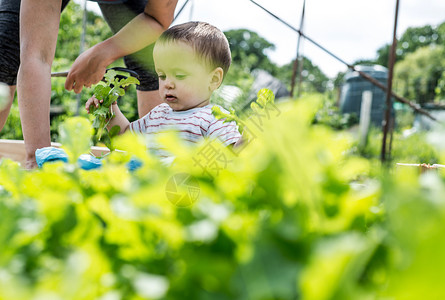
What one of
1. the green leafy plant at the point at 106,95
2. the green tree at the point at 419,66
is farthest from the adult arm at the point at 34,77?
the green tree at the point at 419,66

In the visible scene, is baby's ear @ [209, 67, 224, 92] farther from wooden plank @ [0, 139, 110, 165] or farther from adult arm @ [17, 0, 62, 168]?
wooden plank @ [0, 139, 110, 165]

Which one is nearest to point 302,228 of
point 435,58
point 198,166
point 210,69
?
point 198,166

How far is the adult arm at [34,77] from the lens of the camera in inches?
69.1

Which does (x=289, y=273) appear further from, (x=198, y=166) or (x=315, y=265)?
(x=198, y=166)

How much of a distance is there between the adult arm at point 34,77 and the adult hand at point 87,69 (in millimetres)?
136

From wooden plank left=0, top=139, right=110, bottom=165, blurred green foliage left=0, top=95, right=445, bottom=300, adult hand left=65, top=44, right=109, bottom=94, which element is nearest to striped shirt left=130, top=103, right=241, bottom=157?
adult hand left=65, top=44, right=109, bottom=94

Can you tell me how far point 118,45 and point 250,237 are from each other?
5.78 feet

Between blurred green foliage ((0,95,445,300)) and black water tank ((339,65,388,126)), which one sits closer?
blurred green foliage ((0,95,445,300))

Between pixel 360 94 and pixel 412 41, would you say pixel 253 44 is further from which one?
pixel 360 94

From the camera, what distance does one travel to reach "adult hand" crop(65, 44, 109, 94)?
1.86 metres

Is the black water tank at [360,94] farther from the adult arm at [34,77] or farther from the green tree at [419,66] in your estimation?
the green tree at [419,66]

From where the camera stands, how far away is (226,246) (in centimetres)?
29

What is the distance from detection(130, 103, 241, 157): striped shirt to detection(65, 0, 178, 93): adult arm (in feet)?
1.13

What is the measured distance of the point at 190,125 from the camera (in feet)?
6.26
